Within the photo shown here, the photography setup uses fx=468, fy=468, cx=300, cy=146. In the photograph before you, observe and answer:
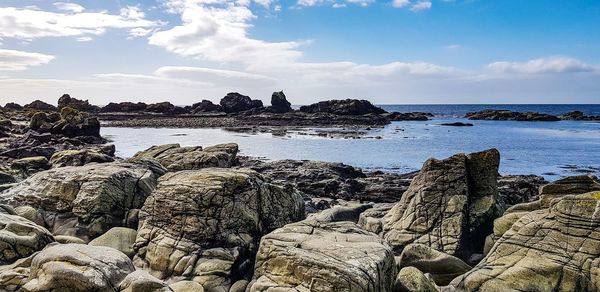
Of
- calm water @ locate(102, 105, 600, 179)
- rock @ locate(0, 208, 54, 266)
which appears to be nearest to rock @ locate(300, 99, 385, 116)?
calm water @ locate(102, 105, 600, 179)

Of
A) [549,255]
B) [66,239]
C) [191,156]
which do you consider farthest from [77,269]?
[191,156]

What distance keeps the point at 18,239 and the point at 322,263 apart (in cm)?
888

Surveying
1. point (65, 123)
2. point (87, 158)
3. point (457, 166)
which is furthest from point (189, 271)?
point (65, 123)

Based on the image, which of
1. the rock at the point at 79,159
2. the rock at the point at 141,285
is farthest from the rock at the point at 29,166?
the rock at the point at 141,285

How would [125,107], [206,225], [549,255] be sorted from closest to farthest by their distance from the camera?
1. [549,255]
2. [206,225]
3. [125,107]

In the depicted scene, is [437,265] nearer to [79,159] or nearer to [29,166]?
[79,159]

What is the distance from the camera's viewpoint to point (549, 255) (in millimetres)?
11555

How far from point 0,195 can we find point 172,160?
10152 mm

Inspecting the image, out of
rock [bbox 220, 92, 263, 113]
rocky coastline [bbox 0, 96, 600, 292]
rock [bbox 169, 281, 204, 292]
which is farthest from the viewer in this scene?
rock [bbox 220, 92, 263, 113]

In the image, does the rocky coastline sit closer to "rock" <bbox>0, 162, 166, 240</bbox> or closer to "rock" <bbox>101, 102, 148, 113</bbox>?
"rock" <bbox>0, 162, 166, 240</bbox>

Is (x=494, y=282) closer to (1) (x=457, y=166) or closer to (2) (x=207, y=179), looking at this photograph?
(1) (x=457, y=166)

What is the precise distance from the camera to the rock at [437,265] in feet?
42.0

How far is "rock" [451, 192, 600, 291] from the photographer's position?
11031mm

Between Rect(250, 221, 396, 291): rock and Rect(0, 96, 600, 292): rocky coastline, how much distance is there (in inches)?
1.2
